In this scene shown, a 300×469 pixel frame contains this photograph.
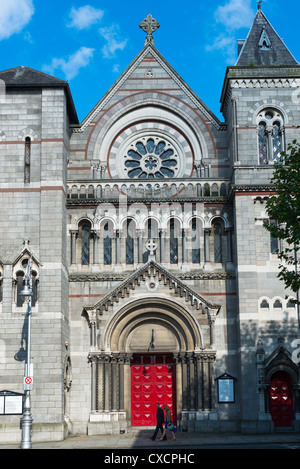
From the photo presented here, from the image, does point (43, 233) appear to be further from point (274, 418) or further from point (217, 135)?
point (274, 418)

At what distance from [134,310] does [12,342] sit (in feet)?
18.2

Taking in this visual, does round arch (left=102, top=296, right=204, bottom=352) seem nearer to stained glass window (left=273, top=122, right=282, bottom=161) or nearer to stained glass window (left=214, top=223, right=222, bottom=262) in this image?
stained glass window (left=214, top=223, right=222, bottom=262)

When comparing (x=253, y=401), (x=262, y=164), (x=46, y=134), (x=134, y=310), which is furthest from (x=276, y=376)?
(x=46, y=134)

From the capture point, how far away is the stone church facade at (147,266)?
27.6 meters

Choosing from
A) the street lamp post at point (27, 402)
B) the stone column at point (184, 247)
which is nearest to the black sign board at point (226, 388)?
the stone column at point (184, 247)

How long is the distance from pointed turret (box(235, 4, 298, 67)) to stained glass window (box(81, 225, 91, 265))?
1080 centimetres

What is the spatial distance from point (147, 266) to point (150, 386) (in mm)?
5397

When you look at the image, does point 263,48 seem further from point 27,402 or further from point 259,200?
point 27,402

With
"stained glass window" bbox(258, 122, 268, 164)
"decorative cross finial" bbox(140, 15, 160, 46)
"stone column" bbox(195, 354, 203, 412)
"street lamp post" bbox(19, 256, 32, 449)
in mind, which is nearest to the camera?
"street lamp post" bbox(19, 256, 32, 449)

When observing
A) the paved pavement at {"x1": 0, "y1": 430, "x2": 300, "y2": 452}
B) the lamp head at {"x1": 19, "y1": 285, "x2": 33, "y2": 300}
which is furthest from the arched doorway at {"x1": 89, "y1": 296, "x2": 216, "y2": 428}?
the lamp head at {"x1": 19, "y1": 285, "x2": 33, "y2": 300}

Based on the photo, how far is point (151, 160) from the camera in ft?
107

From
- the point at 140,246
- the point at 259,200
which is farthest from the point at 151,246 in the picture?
the point at 259,200

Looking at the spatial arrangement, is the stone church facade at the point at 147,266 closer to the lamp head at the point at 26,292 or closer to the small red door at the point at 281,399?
the small red door at the point at 281,399

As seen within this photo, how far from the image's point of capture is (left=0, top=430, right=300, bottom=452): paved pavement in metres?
23.0
